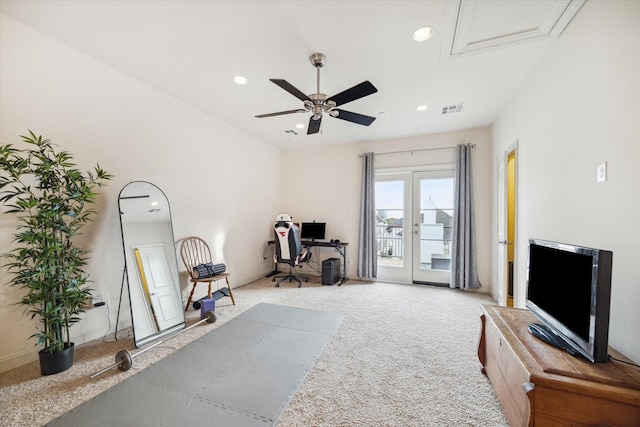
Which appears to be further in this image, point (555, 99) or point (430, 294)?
point (430, 294)

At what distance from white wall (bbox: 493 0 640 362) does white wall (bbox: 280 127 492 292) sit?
1.90 metres

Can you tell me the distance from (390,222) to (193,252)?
3.48m

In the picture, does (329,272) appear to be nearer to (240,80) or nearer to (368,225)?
(368,225)

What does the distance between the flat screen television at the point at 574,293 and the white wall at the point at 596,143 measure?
0.24 meters

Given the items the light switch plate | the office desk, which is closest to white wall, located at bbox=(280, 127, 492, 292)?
the office desk

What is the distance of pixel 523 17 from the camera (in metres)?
1.84

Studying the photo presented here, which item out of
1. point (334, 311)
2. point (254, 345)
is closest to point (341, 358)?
point (254, 345)

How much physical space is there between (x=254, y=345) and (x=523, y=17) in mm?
3549

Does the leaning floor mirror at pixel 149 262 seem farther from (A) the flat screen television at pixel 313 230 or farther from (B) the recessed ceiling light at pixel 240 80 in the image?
(A) the flat screen television at pixel 313 230

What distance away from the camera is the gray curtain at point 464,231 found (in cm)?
420

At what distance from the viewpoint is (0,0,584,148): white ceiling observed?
5.95ft

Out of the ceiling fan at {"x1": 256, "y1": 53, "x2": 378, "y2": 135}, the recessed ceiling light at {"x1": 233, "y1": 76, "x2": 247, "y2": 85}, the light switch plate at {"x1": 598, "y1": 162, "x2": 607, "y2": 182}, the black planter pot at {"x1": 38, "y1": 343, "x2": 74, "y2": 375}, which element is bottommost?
the black planter pot at {"x1": 38, "y1": 343, "x2": 74, "y2": 375}

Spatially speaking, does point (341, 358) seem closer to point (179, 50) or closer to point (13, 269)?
point (13, 269)

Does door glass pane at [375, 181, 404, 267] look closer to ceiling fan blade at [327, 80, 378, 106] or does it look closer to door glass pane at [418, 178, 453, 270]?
door glass pane at [418, 178, 453, 270]
